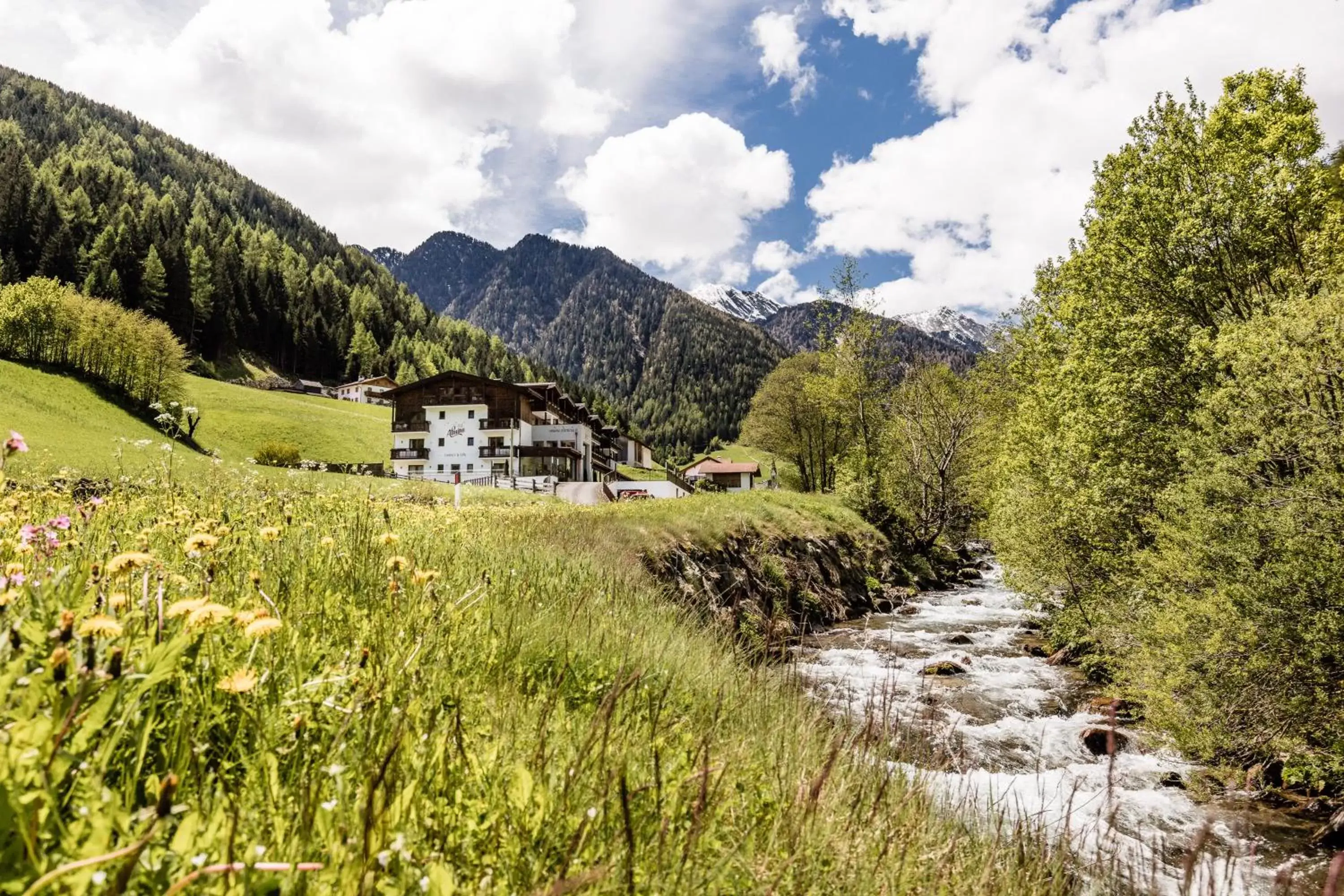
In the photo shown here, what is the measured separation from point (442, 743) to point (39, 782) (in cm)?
117

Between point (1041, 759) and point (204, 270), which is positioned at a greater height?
point (204, 270)

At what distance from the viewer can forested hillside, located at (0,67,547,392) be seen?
111m

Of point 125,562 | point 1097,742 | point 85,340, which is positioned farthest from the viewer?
point 85,340

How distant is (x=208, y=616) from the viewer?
2172mm

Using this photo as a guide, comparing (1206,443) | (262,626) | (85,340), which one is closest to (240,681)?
(262,626)

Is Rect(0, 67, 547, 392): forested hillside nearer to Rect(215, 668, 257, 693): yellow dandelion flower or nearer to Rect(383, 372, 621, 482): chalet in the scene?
Rect(383, 372, 621, 482): chalet

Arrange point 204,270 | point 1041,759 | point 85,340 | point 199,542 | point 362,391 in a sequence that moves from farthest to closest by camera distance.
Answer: point 362,391
point 204,270
point 85,340
point 1041,759
point 199,542

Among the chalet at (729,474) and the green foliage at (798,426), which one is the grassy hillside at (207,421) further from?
the chalet at (729,474)

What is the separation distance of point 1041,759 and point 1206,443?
714 centimetres

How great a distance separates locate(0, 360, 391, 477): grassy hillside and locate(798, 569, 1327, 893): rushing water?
2376 centimetres

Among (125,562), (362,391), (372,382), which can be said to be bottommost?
(125,562)

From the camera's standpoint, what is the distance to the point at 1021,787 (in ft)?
32.3

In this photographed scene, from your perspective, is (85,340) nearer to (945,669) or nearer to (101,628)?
(945,669)

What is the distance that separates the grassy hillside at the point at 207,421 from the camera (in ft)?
137
